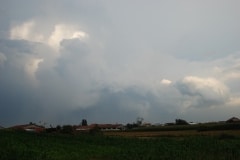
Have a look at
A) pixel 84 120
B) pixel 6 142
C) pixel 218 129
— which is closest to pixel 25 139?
pixel 6 142

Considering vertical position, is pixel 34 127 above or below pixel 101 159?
above

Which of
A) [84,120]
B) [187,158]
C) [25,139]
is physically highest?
[84,120]

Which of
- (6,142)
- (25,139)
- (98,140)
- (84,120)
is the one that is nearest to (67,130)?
(98,140)

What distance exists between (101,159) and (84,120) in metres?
141

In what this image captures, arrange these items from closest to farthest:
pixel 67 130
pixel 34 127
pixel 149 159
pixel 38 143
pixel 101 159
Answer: pixel 149 159, pixel 101 159, pixel 38 143, pixel 67 130, pixel 34 127

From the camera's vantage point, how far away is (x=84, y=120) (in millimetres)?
173375

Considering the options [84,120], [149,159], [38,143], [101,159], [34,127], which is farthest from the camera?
[84,120]

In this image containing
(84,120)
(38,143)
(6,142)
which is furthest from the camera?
(84,120)

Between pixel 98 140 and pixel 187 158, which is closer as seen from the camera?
pixel 187 158

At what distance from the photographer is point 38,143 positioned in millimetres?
41938

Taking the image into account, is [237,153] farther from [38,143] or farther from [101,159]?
[38,143]

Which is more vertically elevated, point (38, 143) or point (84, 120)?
point (84, 120)

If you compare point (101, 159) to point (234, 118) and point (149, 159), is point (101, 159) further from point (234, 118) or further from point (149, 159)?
point (234, 118)

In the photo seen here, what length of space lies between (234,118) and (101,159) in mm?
112110
